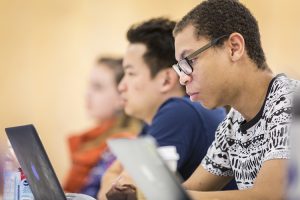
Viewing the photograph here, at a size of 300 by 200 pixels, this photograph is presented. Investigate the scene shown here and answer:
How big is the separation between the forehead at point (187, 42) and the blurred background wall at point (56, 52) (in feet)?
10.0

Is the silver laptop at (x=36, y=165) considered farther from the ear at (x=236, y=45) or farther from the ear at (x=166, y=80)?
the ear at (x=166, y=80)

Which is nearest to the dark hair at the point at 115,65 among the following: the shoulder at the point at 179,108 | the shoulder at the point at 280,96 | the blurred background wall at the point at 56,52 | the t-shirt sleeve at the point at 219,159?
the blurred background wall at the point at 56,52

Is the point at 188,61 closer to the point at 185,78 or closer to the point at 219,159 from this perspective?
the point at 185,78

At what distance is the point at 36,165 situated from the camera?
1.54m

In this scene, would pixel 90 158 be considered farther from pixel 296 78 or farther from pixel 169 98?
pixel 296 78

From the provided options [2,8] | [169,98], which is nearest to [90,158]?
[169,98]

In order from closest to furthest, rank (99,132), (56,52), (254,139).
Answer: (254,139) → (99,132) → (56,52)

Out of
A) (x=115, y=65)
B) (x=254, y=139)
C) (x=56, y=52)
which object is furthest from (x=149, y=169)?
(x=56, y=52)

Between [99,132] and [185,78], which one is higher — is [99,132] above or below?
below

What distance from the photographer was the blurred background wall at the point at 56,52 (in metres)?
4.90

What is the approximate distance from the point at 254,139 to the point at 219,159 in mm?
222

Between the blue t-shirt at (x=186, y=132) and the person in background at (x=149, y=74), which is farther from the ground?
the person in background at (x=149, y=74)

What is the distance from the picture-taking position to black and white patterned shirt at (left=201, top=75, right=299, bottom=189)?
1530 millimetres

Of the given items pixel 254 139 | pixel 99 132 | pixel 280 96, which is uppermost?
pixel 280 96
